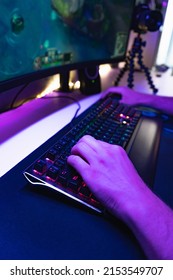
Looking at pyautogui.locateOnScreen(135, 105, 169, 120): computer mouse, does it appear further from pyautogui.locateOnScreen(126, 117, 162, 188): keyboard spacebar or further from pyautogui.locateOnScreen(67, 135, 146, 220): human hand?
pyautogui.locateOnScreen(67, 135, 146, 220): human hand

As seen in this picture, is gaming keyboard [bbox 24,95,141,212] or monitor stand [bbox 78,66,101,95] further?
monitor stand [bbox 78,66,101,95]

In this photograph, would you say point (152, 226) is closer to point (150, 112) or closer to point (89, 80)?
point (150, 112)

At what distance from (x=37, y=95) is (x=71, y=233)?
65 cm

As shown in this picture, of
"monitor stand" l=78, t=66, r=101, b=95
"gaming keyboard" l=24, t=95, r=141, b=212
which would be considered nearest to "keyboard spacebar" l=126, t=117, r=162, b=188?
"gaming keyboard" l=24, t=95, r=141, b=212

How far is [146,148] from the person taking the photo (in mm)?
621

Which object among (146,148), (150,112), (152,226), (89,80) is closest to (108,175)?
(152,226)

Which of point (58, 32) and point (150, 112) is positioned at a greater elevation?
point (58, 32)

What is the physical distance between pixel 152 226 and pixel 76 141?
0.26 meters

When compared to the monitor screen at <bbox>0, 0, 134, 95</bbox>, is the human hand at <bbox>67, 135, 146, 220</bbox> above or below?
below

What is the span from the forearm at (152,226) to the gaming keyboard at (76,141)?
70 mm

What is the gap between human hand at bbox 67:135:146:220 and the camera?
0.40m

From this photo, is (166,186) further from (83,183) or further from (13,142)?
(13,142)

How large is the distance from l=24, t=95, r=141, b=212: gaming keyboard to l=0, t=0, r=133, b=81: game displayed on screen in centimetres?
21
